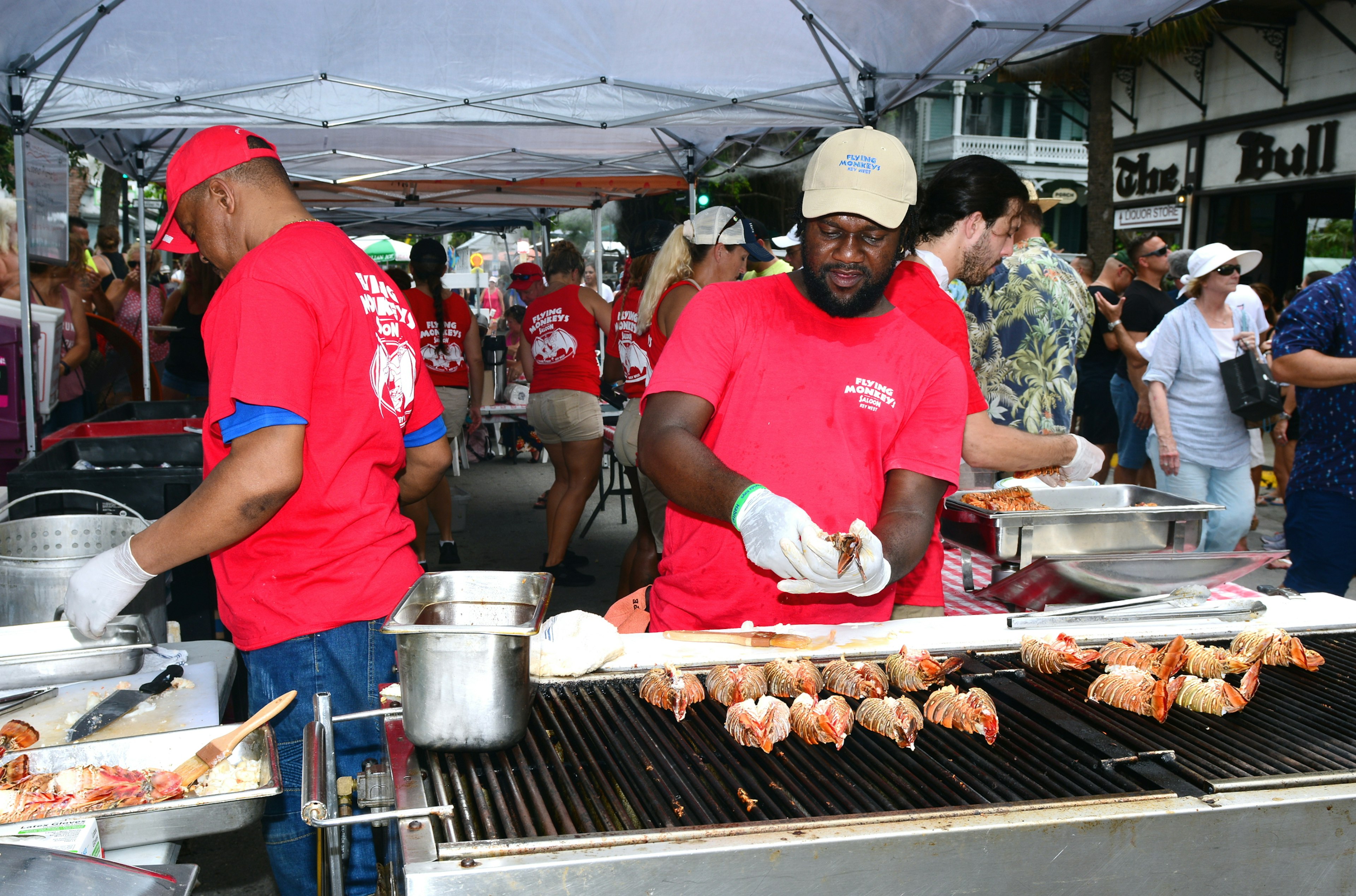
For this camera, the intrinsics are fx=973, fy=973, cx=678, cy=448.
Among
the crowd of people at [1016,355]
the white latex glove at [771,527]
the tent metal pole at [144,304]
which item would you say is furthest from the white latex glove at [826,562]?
the tent metal pole at [144,304]

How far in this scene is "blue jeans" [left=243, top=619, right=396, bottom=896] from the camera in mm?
2109

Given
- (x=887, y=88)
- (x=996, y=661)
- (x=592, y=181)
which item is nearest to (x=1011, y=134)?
(x=592, y=181)

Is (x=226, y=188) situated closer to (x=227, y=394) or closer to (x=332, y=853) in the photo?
(x=227, y=394)

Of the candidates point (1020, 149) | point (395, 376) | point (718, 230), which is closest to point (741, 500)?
point (395, 376)

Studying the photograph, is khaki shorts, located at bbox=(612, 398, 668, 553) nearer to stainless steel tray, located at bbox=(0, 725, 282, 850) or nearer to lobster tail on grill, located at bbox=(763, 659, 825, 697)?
lobster tail on grill, located at bbox=(763, 659, 825, 697)

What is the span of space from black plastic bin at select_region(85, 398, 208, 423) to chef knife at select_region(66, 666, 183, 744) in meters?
3.79

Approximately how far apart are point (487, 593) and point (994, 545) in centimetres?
191

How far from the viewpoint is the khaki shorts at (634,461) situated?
17.3 ft

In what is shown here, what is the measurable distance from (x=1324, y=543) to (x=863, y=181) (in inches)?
113

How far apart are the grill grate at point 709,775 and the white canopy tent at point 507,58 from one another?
13.9 ft

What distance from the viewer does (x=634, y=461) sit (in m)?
5.33

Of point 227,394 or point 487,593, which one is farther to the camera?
point 227,394

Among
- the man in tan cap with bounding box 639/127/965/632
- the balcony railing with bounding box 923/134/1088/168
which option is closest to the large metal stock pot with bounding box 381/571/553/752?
the man in tan cap with bounding box 639/127/965/632

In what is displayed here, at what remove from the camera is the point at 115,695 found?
2094 millimetres
